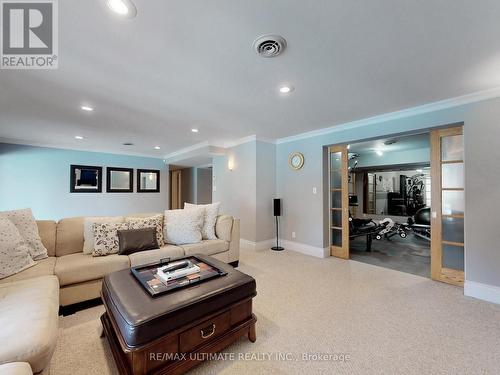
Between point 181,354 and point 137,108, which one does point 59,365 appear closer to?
point 181,354

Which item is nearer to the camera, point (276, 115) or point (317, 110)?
point (317, 110)

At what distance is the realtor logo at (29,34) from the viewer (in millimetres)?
1404

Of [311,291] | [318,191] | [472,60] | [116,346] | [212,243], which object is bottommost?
[311,291]

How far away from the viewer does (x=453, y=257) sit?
9.41 ft

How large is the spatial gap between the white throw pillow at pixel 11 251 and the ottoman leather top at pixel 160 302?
3.21 ft

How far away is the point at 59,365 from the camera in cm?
153

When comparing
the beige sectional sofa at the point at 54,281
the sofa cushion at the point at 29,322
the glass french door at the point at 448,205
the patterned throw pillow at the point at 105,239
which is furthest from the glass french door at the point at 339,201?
the sofa cushion at the point at 29,322

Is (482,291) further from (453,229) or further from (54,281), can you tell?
(54,281)

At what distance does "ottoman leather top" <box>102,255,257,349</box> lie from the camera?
4.17 ft

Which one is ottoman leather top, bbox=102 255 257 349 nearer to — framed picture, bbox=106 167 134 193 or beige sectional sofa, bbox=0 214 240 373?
beige sectional sofa, bbox=0 214 240 373

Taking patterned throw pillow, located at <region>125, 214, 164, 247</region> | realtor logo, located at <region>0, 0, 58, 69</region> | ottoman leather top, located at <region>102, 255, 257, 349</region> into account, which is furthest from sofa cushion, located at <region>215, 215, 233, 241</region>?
realtor logo, located at <region>0, 0, 58, 69</region>

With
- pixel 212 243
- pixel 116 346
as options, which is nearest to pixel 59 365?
pixel 116 346

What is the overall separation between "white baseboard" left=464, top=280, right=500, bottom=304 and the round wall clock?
289 centimetres

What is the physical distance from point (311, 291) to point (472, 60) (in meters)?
2.77
